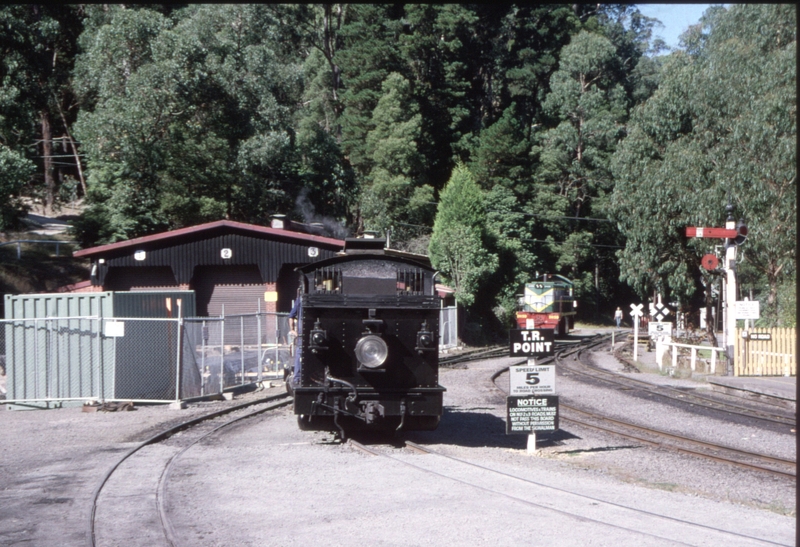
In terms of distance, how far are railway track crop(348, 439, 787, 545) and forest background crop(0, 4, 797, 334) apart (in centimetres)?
759

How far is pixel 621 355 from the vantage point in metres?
35.5

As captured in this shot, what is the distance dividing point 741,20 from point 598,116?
117 ft

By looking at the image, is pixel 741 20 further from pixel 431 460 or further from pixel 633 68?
pixel 633 68

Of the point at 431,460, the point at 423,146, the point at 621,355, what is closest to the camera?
the point at 431,460

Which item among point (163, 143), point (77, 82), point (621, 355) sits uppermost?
point (77, 82)

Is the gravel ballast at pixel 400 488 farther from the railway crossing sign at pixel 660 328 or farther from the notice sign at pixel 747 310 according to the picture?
the railway crossing sign at pixel 660 328

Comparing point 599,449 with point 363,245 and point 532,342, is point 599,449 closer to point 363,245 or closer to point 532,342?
point 532,342

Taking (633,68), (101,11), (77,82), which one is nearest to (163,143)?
(77,82)

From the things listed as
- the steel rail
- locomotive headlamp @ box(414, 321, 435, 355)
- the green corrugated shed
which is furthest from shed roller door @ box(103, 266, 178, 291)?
locomotive headlamp @ box(414, 321, 435, 355)

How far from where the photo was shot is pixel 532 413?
39.1 ft

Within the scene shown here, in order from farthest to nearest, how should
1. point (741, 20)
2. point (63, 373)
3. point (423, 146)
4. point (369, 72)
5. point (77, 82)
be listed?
point (423, 146) < point (369, 72) < point (77, 82) < point (741, 20) < point (63, 373)

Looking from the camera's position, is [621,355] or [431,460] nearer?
[431,460]

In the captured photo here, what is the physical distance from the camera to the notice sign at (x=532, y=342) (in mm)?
12242

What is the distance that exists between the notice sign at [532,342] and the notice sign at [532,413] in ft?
2.32
